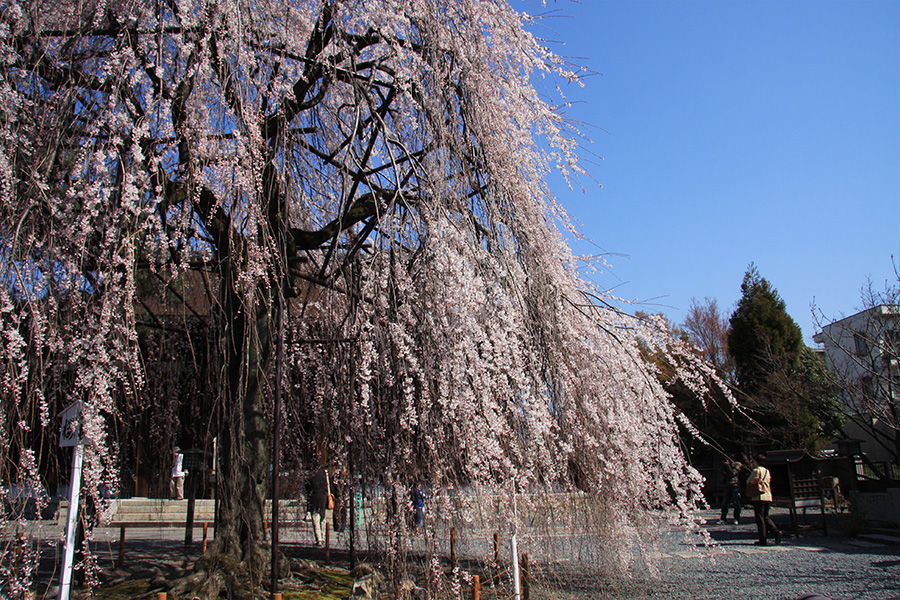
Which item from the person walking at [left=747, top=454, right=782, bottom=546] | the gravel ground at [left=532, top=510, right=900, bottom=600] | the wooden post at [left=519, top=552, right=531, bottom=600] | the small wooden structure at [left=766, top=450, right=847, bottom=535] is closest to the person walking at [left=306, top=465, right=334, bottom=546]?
the wooden post at [left=519, top=552, right=531, bottom=600]

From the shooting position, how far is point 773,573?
7.02 m

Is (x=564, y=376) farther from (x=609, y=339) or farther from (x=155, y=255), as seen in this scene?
(x=155, y=255)

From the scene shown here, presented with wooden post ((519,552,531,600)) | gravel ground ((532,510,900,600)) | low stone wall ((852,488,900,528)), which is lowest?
gravel ground ((532,510,900,600))

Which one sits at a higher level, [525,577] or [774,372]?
[774,372]

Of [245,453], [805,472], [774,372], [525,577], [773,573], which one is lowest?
[773,573]

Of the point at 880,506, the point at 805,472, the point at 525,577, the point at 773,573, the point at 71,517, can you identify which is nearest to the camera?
the point at 71,517

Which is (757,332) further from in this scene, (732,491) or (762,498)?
(762,498)

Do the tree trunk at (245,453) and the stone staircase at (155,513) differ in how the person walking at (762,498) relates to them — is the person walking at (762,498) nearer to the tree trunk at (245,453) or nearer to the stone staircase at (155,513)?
the tree trunk at (245,453)

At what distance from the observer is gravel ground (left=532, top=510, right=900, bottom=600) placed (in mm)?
5910

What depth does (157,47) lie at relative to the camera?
4059 mm

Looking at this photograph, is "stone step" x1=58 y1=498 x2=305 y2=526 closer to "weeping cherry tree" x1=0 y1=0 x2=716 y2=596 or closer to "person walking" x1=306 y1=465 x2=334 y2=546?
"person walking" x1=306 y1=465 x2=334 y2=546

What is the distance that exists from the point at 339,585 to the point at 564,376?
9.59 ft

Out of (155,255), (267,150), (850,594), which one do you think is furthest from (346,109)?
(850,594)

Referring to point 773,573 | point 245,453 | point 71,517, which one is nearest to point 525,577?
point 245,453
